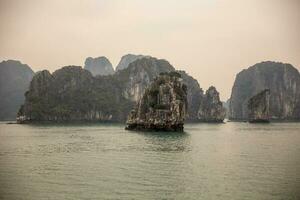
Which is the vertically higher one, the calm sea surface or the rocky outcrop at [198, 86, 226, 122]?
the rocky outcrop at [198, 86, 226, 122]

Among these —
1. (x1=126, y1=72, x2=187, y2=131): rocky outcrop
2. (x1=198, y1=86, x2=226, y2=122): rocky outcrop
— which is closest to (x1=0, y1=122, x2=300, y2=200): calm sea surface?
(x1=126, y1=72, x2=187, y2=131): rocky outcrop

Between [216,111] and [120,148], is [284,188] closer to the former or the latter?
[120,148]

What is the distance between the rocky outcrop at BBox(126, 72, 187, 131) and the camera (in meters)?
87.6

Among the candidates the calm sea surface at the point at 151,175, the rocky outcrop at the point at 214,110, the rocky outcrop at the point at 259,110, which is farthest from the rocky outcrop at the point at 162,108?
the rocky outcrop at the point at 214,110

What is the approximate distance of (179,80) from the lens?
97438mm

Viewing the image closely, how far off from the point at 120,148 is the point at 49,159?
12.1 m

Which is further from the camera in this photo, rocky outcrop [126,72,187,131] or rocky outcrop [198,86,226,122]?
rocky outcrop [198,86,226,122]

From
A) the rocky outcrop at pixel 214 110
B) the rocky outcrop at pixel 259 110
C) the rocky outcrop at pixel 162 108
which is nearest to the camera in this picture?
the rocky outcrop at pixel 162 108

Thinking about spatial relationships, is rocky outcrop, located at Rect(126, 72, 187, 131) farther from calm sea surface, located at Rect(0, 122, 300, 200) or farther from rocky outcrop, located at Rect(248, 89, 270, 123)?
rocky outcrop, located at Rect(248, 89, 270, 123)

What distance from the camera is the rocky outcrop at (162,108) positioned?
8762cm

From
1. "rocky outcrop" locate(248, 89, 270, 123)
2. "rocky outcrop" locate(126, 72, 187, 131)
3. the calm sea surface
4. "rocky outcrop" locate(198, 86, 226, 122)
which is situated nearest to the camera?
the calm sea surface

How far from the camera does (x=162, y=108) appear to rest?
293 ft

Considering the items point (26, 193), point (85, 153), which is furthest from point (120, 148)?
point (26, 193)

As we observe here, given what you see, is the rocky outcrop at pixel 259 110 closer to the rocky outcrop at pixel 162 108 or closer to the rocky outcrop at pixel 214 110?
the rocky outcrop at pixel 214 110
